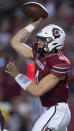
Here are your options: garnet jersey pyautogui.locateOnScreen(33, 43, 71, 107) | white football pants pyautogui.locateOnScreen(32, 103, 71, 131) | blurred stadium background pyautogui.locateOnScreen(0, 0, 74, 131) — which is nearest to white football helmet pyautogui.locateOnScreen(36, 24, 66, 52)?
garnet jersey pyautogui.locateOnScreen(33, 43, 71, 107)

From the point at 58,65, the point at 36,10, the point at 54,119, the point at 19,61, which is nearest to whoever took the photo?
the point at 58,65

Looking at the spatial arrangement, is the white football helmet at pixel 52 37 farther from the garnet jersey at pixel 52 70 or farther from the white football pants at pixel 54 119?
the white football pants at pixel 54 119

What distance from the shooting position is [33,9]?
21.4ft

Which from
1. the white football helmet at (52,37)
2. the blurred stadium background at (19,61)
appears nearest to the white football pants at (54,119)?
the white football helmet at (52,37)

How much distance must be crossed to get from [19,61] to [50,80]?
3765mm

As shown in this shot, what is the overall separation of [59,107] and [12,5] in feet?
18.1

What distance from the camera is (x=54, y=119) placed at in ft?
19.2

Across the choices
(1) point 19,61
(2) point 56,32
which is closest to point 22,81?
(2) point 56,32

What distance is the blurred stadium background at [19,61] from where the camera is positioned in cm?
845

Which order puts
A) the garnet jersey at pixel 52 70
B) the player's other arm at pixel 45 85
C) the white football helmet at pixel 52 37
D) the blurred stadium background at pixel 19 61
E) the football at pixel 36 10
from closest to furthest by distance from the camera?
the player's other arm at pixel 45 85 → the garnet jersey at pixel 52 70 → the white football helmet at pixel 52 37 → the football at pixel 36 10 → the blurred stadium background at pixel 19 61

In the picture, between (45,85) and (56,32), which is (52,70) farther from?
(56,32)

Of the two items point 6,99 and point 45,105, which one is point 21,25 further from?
point 45,105

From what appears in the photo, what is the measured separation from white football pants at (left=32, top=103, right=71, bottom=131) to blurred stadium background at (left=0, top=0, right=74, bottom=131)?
1.21 m

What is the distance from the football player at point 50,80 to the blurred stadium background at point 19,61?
119 centimetres
